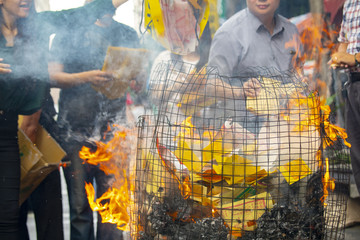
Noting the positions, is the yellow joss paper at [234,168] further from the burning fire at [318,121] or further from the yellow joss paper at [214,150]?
Result: the burning fire at [318,121]

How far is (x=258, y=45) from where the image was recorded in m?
3.00

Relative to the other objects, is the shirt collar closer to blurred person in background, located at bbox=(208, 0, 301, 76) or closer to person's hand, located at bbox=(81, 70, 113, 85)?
blurred person in background, located at bbox=(208, 0, 301, 76)

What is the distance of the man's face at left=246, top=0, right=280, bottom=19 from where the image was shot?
302cm

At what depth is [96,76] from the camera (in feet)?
10.6

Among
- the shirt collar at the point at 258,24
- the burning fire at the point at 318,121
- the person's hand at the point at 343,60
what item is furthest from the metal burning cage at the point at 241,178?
the person's hand at the point at 343,60

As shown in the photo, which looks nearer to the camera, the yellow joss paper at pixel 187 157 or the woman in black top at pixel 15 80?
the yellow joss paper at pixel 187 157

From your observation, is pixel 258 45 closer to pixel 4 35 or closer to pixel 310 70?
pixel 4 35

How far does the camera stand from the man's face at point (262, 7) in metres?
3.02

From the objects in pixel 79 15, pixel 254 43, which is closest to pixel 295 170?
pixel 254 43

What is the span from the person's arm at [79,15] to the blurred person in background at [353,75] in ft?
5.87

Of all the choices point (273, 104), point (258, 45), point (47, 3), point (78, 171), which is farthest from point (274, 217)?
point (47, 3)

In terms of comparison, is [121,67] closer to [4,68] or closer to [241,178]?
[4,68]

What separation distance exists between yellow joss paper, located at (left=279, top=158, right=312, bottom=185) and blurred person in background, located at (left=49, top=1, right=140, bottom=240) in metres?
1.64

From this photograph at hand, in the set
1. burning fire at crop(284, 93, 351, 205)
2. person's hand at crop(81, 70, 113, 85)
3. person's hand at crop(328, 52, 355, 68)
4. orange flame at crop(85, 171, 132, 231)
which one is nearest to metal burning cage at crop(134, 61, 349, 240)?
burning fire at crop(284, 93, 351, 205)
